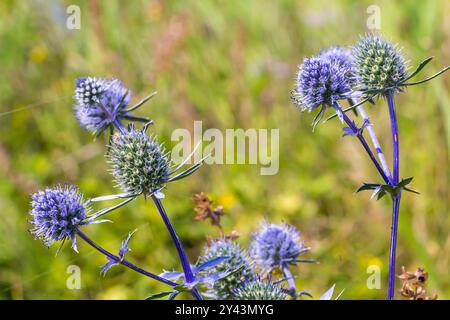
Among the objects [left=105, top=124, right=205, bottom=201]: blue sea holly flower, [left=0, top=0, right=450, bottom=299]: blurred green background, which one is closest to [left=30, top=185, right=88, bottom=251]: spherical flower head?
[left=105, top=124, right=205, bottom=201]: blue sea holly flower

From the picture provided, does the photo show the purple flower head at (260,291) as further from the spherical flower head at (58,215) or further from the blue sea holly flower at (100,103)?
the blue sea holly flower at (100,103)

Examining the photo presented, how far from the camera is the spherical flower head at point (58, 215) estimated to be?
53.6 inches

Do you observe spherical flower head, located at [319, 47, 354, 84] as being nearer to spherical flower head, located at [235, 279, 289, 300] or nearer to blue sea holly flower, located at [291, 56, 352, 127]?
blue sea holly flower, located at [291, 56, 352, 127]

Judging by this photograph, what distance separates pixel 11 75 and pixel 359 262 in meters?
2.84

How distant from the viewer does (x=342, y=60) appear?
1.58 metres

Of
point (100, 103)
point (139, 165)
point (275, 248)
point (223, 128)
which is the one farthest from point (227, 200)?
point (139, 165)

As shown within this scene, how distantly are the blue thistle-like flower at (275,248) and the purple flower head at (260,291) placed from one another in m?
0.21

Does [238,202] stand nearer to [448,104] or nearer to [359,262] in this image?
[359,262]

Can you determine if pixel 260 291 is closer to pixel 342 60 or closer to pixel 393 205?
pixel 393 205

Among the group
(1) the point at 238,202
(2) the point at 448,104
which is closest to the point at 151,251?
(1) the point at 238,202

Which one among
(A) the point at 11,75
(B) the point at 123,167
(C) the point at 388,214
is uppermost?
(A) the point at 11,75

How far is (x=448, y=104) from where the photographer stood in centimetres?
289

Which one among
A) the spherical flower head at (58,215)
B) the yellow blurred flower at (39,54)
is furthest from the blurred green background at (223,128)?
the spherical flower head at (58,215)
